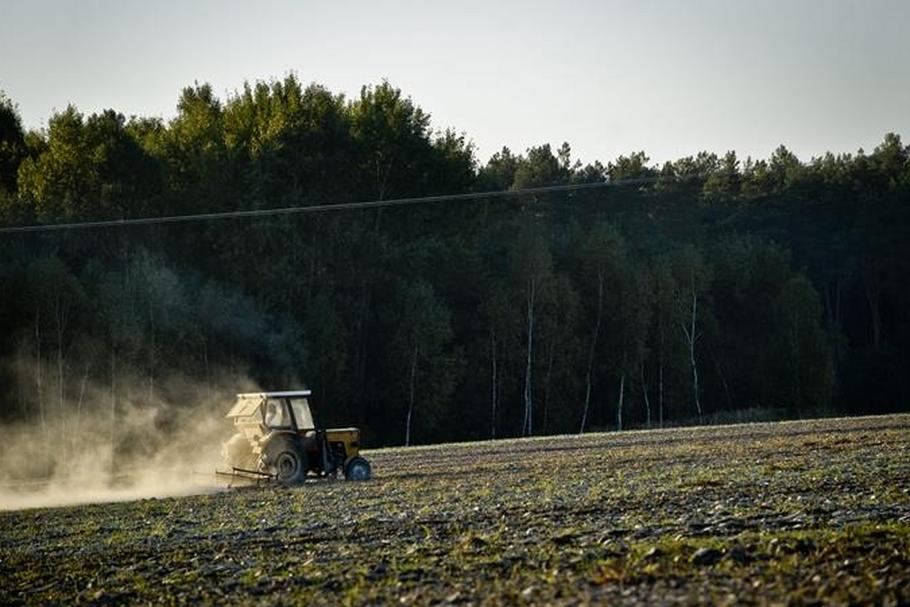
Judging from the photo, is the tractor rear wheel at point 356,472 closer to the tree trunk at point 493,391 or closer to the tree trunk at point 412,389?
the tree trunk at point 412,389

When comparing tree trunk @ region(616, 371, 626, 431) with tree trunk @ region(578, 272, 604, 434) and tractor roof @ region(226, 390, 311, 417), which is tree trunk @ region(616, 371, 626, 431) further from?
tractor roof @ region(226, 390, 311, 417)

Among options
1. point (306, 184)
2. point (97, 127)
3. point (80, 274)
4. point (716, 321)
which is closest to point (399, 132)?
point (306, 184)

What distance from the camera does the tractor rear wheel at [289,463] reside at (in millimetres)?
34438

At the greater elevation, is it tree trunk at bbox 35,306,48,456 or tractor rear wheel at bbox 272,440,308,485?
tree trunk at bbox 35,306,48,456

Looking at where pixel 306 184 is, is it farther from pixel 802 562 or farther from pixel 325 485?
pixel 802 562

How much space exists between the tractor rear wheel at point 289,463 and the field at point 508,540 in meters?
0.68

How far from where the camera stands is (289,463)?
3472 centimetres

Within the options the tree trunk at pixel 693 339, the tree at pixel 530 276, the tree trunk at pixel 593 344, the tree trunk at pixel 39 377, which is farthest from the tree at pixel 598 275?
the tree trunk at pixel 39 377

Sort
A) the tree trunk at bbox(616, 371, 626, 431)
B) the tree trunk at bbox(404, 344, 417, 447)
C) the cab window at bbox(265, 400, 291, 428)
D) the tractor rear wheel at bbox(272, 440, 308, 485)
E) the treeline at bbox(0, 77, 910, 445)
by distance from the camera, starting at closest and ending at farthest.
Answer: the tractor rear wheel at bbox(272, 440, 308, 485) → the cab window at bbox(265, 400, 291, 428) → the treeline at bbox(0, 77, 910, 445) → the tree trunk at bbox(404, 344, 417, 447) → the tree trunk at bbox(616, 371, 626, 431)

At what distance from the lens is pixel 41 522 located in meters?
28.7

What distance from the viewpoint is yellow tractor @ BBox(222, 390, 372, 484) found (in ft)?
114

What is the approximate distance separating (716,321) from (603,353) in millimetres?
14914

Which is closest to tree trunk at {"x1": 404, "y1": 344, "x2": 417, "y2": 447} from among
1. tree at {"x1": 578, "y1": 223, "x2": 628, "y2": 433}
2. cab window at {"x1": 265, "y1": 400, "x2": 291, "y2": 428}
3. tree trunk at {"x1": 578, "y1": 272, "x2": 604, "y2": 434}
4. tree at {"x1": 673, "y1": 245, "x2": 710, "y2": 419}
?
tree trunk at {"x1": 578, "y1": 272, "x2": 604, "y2": 434}

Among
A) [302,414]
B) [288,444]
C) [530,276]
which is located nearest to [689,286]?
[530,276]
